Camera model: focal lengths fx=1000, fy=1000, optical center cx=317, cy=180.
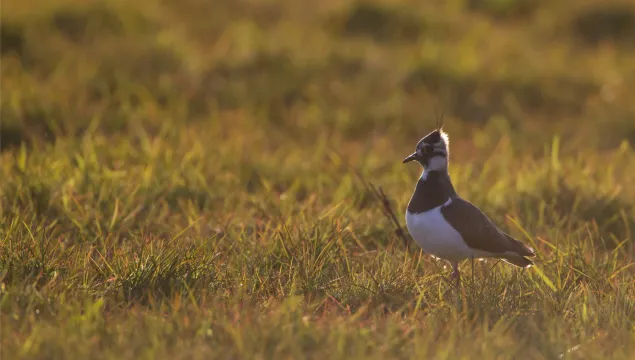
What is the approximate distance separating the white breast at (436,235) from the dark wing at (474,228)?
0.03 meters

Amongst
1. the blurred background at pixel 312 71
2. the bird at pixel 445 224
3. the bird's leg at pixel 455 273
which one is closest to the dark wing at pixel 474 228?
the bird at pixel 445 224

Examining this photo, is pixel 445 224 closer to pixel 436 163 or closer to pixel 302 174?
pixel 436 163

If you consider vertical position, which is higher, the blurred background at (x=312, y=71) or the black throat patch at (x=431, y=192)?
the black throat patch at (x=431, y=192)

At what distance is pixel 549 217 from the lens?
5.87 meters

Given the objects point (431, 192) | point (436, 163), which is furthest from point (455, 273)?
point (436, 163)

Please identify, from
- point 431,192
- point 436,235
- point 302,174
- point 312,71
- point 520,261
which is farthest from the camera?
point 312,71

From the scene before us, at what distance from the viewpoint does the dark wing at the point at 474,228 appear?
4.36m

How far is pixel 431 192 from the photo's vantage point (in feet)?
14.6

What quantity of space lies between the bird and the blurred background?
3033 mm

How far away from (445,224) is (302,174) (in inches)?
Answer: 88.0

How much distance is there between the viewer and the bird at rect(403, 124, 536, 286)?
4.33 m

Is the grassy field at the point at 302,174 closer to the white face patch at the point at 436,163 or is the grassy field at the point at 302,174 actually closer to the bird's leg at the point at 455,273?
the bird's leg at the point at 455,273

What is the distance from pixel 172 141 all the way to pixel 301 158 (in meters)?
0.91

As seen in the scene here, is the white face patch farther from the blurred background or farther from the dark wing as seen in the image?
the blurred background
